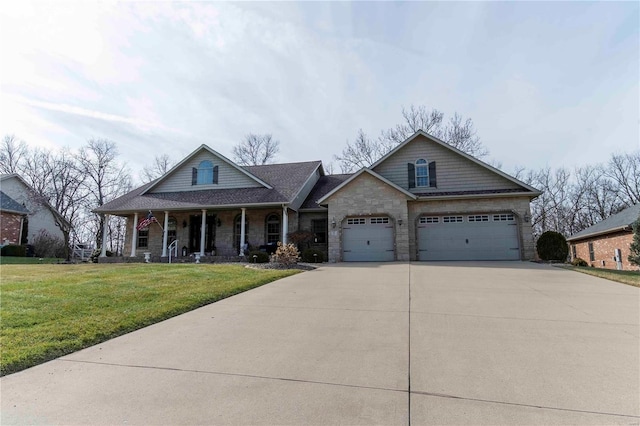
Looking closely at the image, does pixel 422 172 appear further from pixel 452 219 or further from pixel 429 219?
pixel 452 219

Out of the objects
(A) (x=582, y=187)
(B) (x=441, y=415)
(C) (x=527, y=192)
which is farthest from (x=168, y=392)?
(A) (x=582, y=187)

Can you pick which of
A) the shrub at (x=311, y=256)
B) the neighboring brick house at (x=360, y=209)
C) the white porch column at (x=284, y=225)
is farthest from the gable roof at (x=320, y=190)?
the shrub at (x=311, y=256)

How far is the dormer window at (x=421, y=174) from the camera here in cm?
1784

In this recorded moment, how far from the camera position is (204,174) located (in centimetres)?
2067

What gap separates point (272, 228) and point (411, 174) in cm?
841

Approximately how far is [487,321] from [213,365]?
4.17 m

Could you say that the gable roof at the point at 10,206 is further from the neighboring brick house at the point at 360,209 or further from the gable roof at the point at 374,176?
the gable roof at the point at 374,176

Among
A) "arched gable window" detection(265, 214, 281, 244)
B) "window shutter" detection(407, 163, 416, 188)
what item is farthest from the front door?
"window shutter" detection(407, 163, 416, 188)

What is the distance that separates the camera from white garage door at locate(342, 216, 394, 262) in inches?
645

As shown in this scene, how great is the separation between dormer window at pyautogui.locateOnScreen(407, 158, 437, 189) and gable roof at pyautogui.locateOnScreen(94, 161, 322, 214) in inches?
244

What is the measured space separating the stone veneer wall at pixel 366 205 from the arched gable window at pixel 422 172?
2.30 meters

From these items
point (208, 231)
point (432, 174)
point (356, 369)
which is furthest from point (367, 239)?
point (356, 369)

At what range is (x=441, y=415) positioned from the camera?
2686mm

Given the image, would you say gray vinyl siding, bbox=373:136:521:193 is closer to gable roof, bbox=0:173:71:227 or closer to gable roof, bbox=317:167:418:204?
gable roof, bbox=317:167:418:204
